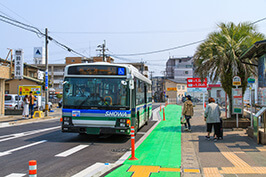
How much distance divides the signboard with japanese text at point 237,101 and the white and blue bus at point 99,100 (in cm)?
608

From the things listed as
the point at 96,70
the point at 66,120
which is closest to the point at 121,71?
the point at 96,70

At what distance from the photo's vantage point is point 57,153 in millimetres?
8703

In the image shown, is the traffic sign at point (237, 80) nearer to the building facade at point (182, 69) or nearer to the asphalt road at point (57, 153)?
the asphalt road at point (57, 153)

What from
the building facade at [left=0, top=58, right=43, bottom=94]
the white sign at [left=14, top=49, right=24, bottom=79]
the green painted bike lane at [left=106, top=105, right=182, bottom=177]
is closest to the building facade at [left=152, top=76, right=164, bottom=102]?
the building facade at [left=0, top=58, right=43, bottom=94]

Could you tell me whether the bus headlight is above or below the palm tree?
below

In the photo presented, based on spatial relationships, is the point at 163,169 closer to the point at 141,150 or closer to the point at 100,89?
the point at 141,150

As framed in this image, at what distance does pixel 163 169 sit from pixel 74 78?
5.47 metres

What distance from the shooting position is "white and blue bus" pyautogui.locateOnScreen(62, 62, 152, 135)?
1038 cm

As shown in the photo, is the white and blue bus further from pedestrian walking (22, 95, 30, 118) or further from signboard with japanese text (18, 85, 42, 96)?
signboard with japanese text (18, 85, 42, 96)

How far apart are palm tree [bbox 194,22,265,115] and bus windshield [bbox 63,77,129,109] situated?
625 cm

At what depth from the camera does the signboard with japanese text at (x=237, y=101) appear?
1388cm

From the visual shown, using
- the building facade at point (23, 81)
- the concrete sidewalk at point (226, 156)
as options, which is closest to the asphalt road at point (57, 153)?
the concrete sidewalk at point (226, 156)

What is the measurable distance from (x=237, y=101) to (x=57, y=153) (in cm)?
943

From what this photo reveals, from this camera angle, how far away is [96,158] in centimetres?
816
